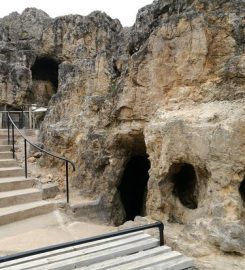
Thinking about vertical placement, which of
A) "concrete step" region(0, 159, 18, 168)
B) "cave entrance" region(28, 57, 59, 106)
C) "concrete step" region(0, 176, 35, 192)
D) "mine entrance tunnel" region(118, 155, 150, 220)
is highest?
"cave entrance" region(28, 57, 59, 106)

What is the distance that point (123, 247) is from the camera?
3.75m

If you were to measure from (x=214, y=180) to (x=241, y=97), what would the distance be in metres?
1.34

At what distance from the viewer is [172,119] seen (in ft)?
17.7

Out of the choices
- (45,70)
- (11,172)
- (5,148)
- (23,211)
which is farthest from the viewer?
(45,70)

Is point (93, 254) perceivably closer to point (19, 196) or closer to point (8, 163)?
point (19, 196)

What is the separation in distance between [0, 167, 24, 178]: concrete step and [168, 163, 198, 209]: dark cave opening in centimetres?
363

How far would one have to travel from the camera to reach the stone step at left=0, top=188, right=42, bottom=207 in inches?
246

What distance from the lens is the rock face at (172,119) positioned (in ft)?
14.9

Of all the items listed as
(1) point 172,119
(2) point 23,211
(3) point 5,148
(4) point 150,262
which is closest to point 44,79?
(3) point 5,148

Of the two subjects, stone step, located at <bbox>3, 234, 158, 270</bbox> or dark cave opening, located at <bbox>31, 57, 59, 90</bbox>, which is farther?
dark cave opening, located at <bbox>31, 57, 59, 90</bbox>

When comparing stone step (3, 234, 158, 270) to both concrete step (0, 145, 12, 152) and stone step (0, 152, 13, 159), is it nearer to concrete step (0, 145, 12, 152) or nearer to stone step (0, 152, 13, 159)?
stone step (0, 152, 13, 159)

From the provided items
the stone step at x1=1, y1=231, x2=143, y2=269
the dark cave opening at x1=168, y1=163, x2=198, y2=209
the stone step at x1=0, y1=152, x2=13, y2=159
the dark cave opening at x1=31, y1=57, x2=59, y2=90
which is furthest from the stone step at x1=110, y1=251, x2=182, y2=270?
the dark cave opening at x1=31, y1=57, x2=59, y2=90

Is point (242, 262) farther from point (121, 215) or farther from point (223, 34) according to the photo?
point (121, 215)

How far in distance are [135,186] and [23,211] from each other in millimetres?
4968
